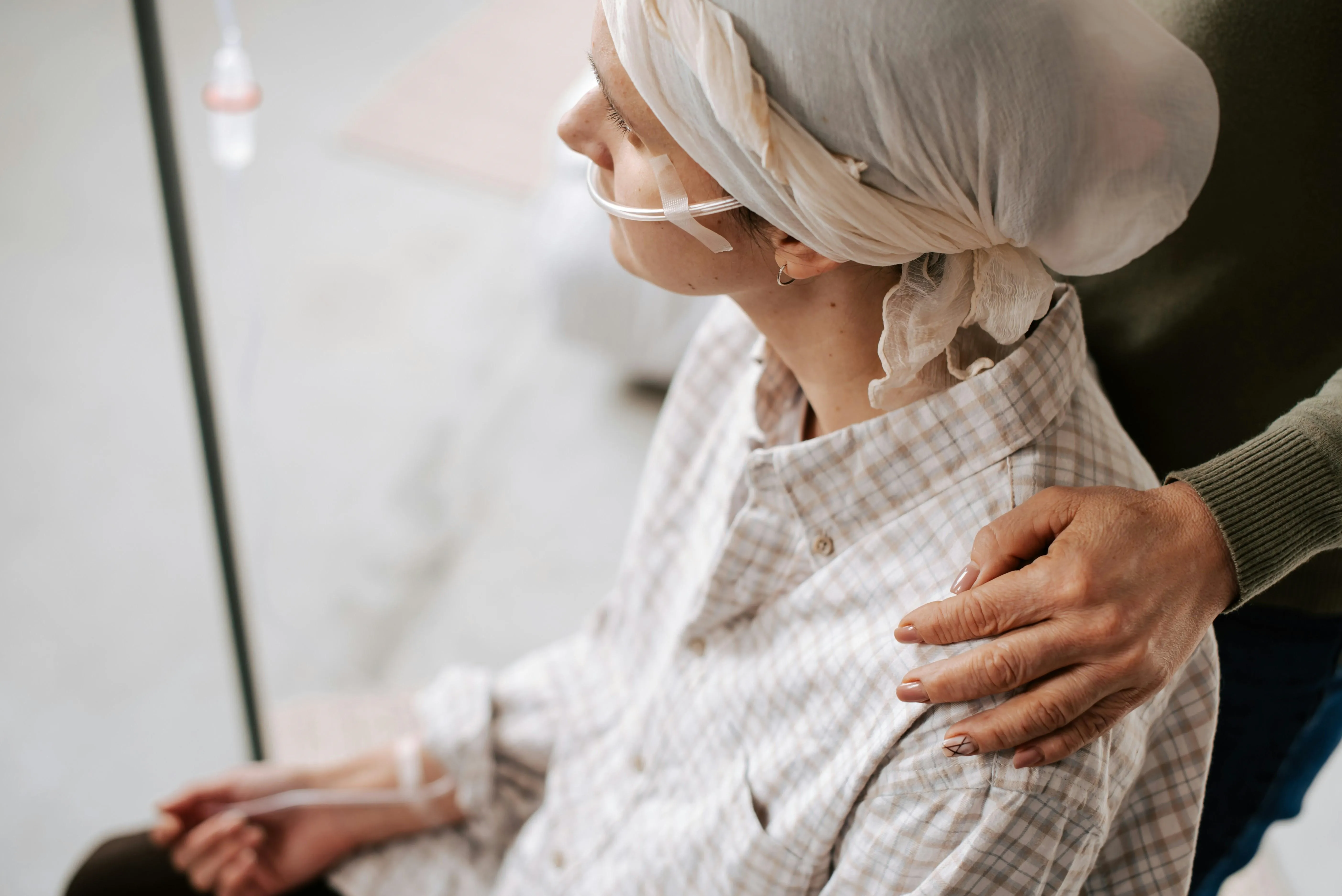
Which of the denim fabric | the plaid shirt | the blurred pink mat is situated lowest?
the denim fabric

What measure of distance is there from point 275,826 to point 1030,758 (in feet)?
3.05

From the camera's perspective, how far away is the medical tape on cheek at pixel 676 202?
2.96ft

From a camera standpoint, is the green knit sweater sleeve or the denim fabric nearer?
the green knit sweater sleeve

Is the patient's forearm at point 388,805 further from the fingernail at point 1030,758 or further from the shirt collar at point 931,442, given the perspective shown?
the fingernail at point 1030,758

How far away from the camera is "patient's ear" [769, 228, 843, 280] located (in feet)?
2.93

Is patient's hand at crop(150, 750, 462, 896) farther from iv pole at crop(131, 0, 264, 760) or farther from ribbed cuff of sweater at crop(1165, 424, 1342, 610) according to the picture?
ribbed cuff of sweater at crop(1165, 424, 1342, 610)

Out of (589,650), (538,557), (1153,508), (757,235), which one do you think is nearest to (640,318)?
(538,557)

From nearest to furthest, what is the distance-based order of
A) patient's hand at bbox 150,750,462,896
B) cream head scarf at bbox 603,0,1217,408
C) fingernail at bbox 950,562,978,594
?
cream head scarf at bbox 603,0,1217,408
fingernail at bbox 950,562,978,594
patient's hand at bbox 150,750,462,896

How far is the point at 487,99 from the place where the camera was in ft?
12.1

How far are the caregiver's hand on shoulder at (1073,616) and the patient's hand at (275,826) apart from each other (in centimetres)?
75

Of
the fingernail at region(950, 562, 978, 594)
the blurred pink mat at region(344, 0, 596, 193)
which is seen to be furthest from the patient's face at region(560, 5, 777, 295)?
the blurred pink mat at region(344, 0, 596, 193)

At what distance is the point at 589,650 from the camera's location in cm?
137

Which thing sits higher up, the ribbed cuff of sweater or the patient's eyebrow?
the patient's eyebrow

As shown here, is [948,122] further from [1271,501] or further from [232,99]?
[232,99]
